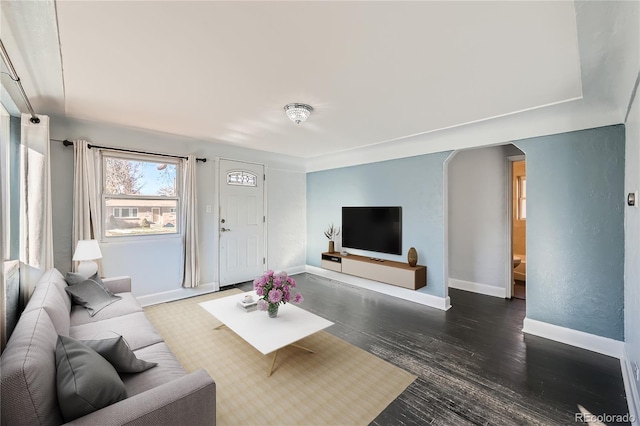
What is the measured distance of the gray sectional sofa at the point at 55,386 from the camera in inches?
39.4

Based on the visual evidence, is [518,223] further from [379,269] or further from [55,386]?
[55,386]

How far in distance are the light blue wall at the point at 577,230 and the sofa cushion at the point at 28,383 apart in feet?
13.2

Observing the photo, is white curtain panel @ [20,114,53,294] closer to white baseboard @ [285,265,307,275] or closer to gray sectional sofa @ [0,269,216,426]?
gray sectional sofa @ [0,269,216,426]

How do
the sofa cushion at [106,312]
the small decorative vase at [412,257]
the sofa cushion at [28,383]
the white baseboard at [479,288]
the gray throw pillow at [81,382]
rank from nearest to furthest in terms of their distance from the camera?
the sofa cushion at [28,383], the gray throw pillow at [81,382], the sofa cushion at [106,312], the small decorative vase at [412,257], the white baseboard at [479,288]

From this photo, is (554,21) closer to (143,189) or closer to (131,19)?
(131,19)

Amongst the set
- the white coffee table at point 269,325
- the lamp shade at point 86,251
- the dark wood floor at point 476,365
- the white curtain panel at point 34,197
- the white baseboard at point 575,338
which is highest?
the white curtain panel at point 34,197

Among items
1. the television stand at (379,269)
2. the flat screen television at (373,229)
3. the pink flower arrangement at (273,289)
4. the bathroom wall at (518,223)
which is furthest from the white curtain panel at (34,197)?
the bathroom wall at (518,223)

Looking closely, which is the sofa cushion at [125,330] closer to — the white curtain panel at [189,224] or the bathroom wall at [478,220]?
the white curtain panel at [189,224]

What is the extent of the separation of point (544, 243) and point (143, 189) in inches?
201

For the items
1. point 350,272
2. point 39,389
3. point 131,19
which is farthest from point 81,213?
point 350,272

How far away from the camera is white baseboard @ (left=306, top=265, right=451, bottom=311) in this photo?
3.97 metres

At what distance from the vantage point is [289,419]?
1.86 meters

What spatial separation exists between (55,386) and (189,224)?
3229mm

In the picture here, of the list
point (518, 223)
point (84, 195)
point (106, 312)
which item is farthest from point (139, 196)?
point (518, 223)
